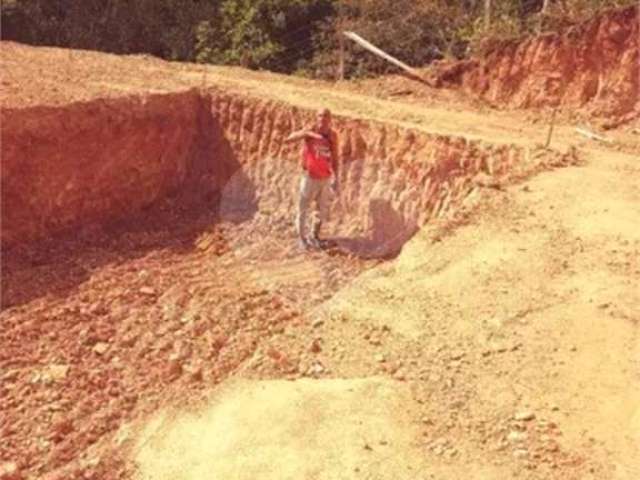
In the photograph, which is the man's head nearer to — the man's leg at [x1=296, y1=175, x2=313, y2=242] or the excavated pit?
the man's leg at [x1=296, y1=175, x2=313, y2=242]

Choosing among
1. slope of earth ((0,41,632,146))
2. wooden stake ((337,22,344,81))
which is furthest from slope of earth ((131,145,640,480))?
wooden stake ((337,22,344,81))

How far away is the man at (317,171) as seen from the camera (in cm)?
962

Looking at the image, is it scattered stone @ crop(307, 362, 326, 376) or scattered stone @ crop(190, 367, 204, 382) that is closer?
scattered stone @ crop(307, 362, 326, 376)

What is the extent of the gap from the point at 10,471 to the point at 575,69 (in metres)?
8.97

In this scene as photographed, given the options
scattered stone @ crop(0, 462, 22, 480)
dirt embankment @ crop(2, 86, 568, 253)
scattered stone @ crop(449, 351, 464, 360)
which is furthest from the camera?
dirt embankment @ crop(2, 86, 568, 253)

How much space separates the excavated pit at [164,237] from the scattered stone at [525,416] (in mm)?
2032

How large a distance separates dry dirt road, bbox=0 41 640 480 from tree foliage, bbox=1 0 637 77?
352cm

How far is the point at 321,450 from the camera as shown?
6.33m

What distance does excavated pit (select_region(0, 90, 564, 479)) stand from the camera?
7547 mm

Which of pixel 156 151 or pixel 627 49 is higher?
pixel 627 49

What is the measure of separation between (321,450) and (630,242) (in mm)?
3697

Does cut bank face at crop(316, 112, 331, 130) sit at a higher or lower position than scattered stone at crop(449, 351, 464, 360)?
higher

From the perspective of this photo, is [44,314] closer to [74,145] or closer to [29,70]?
[74,145]

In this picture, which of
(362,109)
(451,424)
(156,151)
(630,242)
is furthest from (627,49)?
(451,424)
